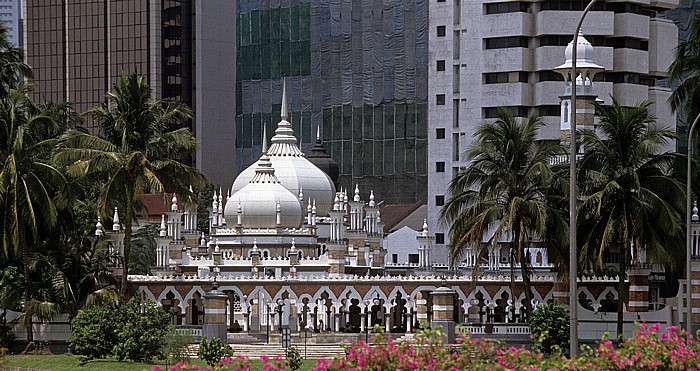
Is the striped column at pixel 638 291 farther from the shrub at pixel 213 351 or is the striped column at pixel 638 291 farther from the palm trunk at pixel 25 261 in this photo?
the palm trunk at pixel 25 261

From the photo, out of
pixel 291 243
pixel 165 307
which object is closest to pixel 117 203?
pixel 165 307

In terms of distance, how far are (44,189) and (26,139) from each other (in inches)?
90.5

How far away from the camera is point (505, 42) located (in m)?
93.6

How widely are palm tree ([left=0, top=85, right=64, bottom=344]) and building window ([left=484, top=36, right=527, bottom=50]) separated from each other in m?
42.6

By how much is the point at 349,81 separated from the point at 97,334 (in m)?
64.8

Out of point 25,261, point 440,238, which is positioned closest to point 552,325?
point 25,261

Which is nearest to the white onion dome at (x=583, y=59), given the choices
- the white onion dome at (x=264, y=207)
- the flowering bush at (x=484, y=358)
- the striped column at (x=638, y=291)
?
the striped column at (x=638, y=291)

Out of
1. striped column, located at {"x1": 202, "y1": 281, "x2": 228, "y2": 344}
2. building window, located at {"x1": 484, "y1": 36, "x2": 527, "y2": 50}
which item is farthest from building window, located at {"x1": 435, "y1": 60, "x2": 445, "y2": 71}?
striped column, located at {"x1": 202, "y1": 281, "x2": 228, "y2": 344}

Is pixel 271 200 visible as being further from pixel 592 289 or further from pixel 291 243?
pixel 592 289

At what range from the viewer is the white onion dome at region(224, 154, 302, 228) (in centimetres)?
7600

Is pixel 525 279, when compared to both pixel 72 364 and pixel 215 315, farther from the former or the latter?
pixel 72 364

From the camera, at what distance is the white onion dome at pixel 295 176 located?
83850 mm

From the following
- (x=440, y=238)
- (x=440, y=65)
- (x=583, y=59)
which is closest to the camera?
(x=583, y=59)

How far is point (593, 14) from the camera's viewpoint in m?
91.6
